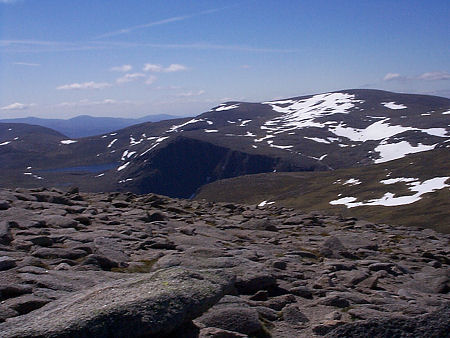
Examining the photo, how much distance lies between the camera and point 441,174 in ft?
380

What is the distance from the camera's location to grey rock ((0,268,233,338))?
27.2ft

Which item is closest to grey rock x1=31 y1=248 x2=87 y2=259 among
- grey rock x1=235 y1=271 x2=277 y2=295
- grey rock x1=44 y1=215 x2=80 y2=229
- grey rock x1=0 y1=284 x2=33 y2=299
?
grey rock x1=0 y1=284 x2=33 y2=299

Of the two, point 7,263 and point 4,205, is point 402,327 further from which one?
point 4,205

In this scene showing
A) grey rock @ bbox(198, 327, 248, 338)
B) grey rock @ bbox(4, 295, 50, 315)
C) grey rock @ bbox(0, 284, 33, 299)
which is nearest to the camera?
grey rock @ bbox(198, 327, 248, 338)

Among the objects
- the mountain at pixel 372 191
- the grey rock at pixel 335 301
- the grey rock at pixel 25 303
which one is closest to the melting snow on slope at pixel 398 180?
the mountain at pixel 372 191

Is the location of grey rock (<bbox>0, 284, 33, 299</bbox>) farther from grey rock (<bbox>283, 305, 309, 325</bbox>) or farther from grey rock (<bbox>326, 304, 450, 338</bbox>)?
grey rock (<bbox>326, 304, 450, 338</bbox>)

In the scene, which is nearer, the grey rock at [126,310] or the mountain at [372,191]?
the grey rock at [126,310]

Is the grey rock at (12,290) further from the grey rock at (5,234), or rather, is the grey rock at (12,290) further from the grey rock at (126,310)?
the grey rock at (5,234)

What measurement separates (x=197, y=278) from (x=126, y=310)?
228cm

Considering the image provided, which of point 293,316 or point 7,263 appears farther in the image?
point 7,263

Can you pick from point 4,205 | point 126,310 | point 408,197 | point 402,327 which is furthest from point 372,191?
point 126,310

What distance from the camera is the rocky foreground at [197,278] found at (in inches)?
358

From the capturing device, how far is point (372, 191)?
373 feet

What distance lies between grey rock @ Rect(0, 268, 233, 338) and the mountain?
67.0 m
